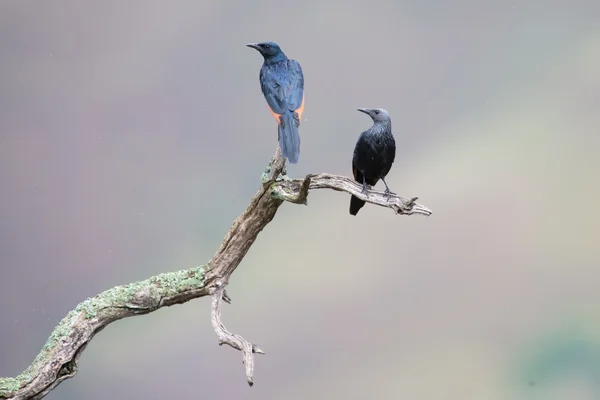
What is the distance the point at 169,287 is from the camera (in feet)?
21.0

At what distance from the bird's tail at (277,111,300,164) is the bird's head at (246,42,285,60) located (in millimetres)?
700

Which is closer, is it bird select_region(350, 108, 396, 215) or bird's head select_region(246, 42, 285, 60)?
bird select_region(350, 108, 396, 215)

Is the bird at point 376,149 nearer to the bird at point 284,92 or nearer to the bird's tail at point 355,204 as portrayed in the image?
the bird's tail at point 355,204

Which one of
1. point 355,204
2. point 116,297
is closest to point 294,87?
point 355,204

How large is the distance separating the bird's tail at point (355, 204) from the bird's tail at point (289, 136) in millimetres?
822

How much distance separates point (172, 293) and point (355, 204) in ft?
4.97

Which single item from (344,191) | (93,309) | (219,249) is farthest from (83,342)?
(344,191)

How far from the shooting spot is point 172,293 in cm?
640

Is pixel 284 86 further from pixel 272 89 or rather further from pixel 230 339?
pixel 230 339

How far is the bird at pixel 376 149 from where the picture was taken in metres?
6.26

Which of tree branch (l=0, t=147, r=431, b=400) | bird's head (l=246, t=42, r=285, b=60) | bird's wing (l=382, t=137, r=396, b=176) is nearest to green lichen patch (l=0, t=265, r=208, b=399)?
tree branch (l=0, t=147, r=431, b=400)

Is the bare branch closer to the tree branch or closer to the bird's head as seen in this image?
the tree branch

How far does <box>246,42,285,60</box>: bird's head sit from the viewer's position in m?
6.47

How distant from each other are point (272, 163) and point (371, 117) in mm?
847
